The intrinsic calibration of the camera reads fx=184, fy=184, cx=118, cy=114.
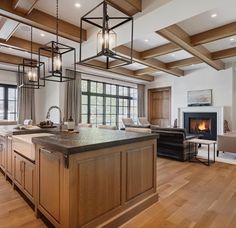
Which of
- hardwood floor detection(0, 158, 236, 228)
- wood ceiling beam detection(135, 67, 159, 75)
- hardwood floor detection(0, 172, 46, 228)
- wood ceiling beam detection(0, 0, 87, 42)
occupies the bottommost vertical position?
hardwood floor detection(0, 172, 46, 228)

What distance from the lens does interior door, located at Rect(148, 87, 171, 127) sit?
9.60m

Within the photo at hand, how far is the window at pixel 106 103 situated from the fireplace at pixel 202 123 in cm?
303

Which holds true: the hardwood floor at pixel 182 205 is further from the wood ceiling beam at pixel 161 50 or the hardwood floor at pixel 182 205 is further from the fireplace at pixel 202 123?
the fireplace at pixel 202 123

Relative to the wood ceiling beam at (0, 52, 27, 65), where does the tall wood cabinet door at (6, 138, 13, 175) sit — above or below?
below

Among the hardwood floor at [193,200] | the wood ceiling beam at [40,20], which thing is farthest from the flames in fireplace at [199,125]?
the wood ceiling beam at [40,20]

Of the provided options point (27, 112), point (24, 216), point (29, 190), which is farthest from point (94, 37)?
point (27, 112)

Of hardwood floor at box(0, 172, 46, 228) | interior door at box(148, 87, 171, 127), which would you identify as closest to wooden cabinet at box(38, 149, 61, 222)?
hardwood floor at box(0, 172, 46, 228)

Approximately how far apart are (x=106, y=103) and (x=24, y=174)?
635 cm

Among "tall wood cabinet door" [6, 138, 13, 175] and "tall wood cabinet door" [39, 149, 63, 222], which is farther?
"tall wood cabinet door" [6, 138, 13, 175]

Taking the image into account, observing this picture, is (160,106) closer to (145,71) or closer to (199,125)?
(199,125)

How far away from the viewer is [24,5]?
2.95 metres

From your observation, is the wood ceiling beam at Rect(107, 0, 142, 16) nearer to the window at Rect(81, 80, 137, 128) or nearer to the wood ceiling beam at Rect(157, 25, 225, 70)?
the wood ceiling beam at Rect(157, 25, 225, 70)

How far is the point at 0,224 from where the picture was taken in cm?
214

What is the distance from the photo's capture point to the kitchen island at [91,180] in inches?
68.3
